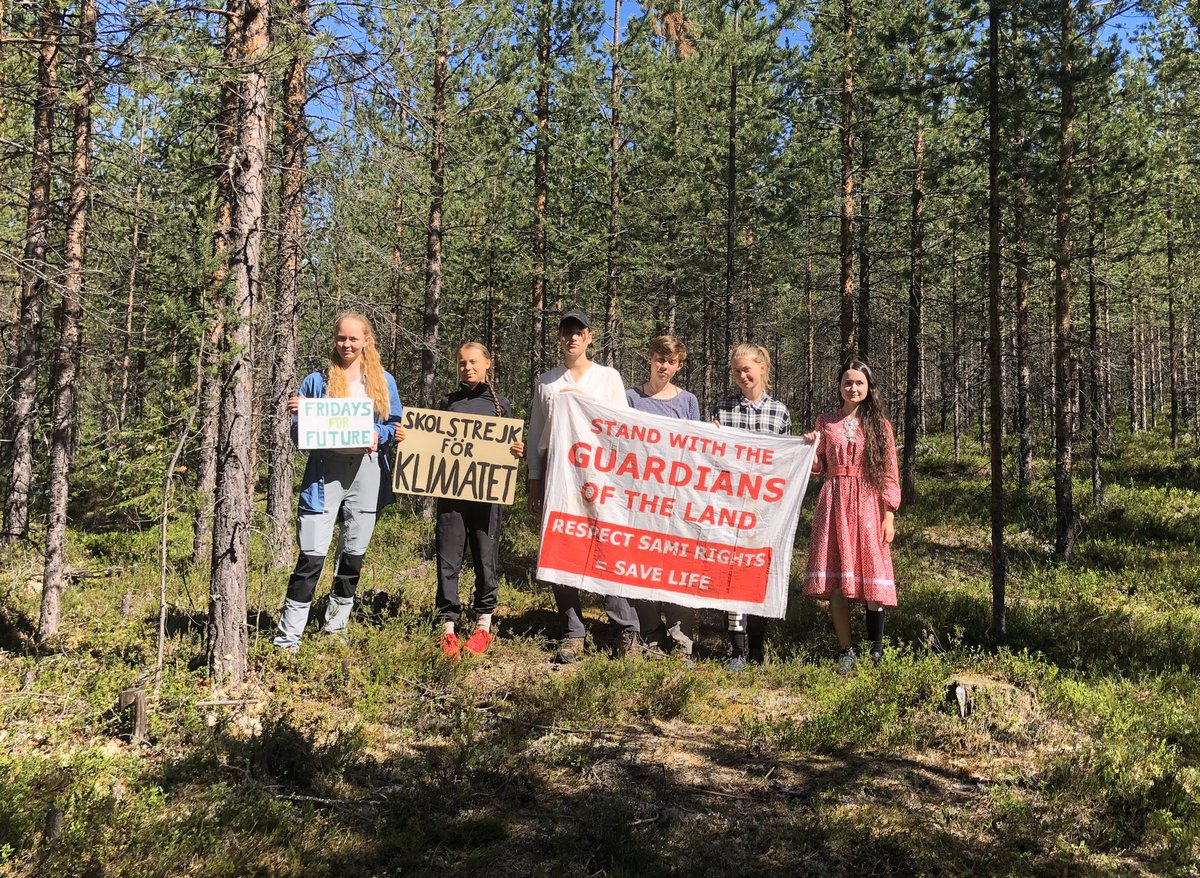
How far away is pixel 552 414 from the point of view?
6.09 meters

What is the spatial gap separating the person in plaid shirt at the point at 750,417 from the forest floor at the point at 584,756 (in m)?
0.22

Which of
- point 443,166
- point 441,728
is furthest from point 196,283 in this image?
point 443,166

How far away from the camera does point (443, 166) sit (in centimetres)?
1305

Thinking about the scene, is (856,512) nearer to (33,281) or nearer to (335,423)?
(335,423)

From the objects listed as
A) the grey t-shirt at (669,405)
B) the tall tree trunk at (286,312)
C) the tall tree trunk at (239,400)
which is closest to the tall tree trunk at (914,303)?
the grey t-shirt at (669,405)

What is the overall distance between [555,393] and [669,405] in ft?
3.27

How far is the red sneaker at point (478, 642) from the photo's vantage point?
5988 mm

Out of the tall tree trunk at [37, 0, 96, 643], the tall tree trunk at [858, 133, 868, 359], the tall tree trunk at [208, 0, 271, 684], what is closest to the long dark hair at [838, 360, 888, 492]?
the tall tree trunk at [208, 0, 271, 684]

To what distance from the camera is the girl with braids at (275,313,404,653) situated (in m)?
5.36

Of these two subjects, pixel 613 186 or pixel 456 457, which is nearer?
pixel 456 457

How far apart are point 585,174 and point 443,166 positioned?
21.1 feet

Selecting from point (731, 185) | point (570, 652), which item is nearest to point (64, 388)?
point (570, 652)

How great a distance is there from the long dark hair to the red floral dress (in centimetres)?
4

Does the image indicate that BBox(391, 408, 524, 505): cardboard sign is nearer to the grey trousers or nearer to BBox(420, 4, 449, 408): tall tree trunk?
the grey trousers
